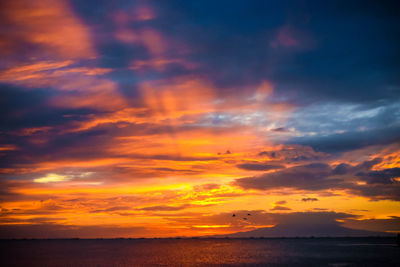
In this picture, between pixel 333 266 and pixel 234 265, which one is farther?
pixel 234 265

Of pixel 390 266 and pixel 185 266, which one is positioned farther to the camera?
pixel 185 266

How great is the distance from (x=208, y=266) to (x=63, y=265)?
161 feet

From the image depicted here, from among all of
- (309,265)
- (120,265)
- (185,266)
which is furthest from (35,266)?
(309,265)

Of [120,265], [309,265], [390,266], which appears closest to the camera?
[390,266]

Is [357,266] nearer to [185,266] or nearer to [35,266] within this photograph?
[185,266]

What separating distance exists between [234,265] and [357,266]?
37074mm

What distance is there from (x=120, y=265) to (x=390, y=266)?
83959mm

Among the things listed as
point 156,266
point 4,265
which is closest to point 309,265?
point 156,266

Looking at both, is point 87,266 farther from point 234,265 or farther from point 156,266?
point 234,265

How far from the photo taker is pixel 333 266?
11475 centimetres

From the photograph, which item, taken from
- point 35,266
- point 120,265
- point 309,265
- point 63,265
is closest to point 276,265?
point 309,265

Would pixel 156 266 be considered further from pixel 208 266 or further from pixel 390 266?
pixel 390 266

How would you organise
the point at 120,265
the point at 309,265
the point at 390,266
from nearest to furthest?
the point at 390,266, the point at 309,265, the point at 120,265

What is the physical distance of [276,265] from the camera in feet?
397
